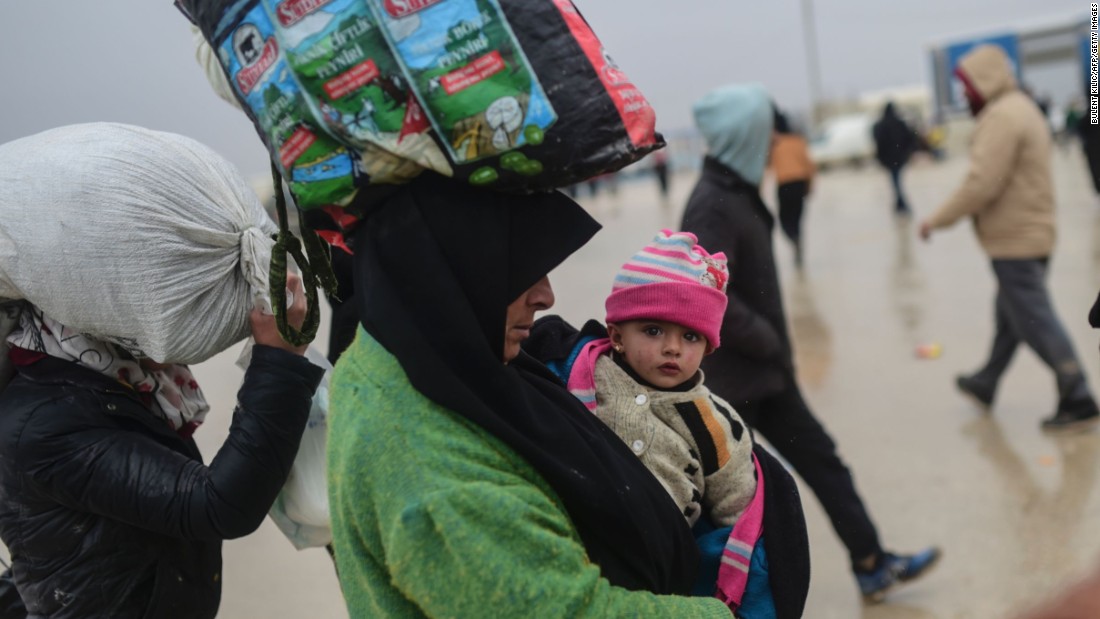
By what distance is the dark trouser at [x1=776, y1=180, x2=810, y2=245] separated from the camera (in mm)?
10859

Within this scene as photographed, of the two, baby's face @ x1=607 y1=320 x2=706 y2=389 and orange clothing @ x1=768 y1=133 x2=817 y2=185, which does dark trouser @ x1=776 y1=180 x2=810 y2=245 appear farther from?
baby's face @ x1=607 y1=320 x2=706 y2=389

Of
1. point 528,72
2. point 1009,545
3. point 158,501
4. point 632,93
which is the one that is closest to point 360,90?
point 528,72

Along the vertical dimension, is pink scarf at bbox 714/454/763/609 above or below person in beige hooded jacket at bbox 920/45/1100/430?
above

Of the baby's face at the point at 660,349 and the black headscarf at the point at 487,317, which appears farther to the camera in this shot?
the baby's face at the point at 660,349

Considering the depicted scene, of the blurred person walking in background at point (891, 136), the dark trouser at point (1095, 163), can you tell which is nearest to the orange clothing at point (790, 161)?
the blurred person walking in background at point (891, 136)

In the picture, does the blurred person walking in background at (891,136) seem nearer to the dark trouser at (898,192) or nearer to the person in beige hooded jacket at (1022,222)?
the dark trouser at (898,192)

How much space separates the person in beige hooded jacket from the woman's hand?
160 inches

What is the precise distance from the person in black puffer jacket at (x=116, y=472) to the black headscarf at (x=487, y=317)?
0.74 metres

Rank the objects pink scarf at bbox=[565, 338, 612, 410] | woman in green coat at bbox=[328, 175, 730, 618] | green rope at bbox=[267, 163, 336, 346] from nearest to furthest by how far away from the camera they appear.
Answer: woman in green coat at bbox=[328, 175, 730, 618] → green rope at bbox=[267, 163, 336, 346] → pink scarf at bbox=[565, 338, 612, 410]

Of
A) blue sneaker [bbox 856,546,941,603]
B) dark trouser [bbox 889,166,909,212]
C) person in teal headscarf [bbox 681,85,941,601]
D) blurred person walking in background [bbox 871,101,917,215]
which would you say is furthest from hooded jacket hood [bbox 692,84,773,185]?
blurred person walking in background [bbox 871,101,917,215]

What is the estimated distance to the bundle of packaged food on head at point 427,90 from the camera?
1295 mm

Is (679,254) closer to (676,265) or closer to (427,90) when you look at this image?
(676,265)

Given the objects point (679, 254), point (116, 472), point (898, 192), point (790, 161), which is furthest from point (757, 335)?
point (898, 192)

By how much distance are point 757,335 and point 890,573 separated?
1099 millimetres
